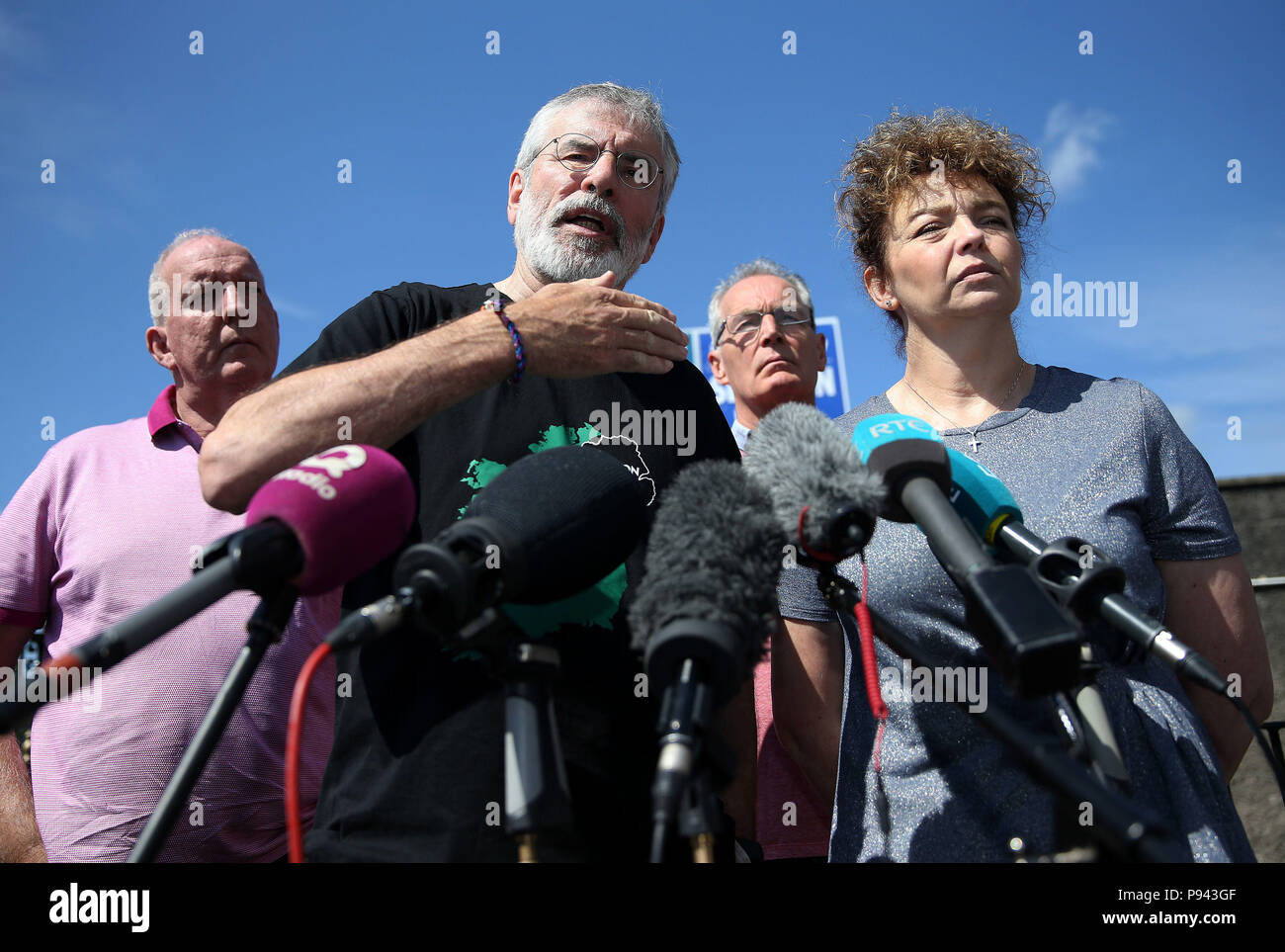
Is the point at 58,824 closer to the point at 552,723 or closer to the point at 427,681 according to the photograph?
the point at 427,681

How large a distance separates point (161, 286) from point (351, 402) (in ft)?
8.75

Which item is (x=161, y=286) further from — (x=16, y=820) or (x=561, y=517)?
(x=561, y=517)

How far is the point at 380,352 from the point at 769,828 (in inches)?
73.8

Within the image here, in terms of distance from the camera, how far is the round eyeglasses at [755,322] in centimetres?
414

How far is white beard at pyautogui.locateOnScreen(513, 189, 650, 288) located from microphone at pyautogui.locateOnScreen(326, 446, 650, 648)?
103cm

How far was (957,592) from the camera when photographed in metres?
2.02

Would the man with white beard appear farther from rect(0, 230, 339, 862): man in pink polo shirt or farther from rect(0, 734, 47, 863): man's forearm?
rect(0, 734, 47, 863): man's forearm

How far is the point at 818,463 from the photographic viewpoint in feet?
4.49

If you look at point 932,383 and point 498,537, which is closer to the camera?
point 498,537

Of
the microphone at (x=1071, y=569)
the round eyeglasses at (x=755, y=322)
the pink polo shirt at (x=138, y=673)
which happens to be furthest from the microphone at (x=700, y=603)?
the round eyeglasses at (x=755, y=322)

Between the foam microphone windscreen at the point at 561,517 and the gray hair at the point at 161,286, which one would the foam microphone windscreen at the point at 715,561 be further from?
the gray hair at the point at 161,286

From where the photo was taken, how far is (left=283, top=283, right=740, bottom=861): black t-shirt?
5.56 feet

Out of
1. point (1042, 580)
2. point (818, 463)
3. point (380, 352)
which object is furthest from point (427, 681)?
point (1042, 580)

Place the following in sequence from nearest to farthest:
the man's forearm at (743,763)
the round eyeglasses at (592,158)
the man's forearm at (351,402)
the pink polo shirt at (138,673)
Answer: the man's forearm at (351,402)
the man's forearm at (743,763)
the round eyeglasses at (592,158)
the pink polo shirt at (138,673)
